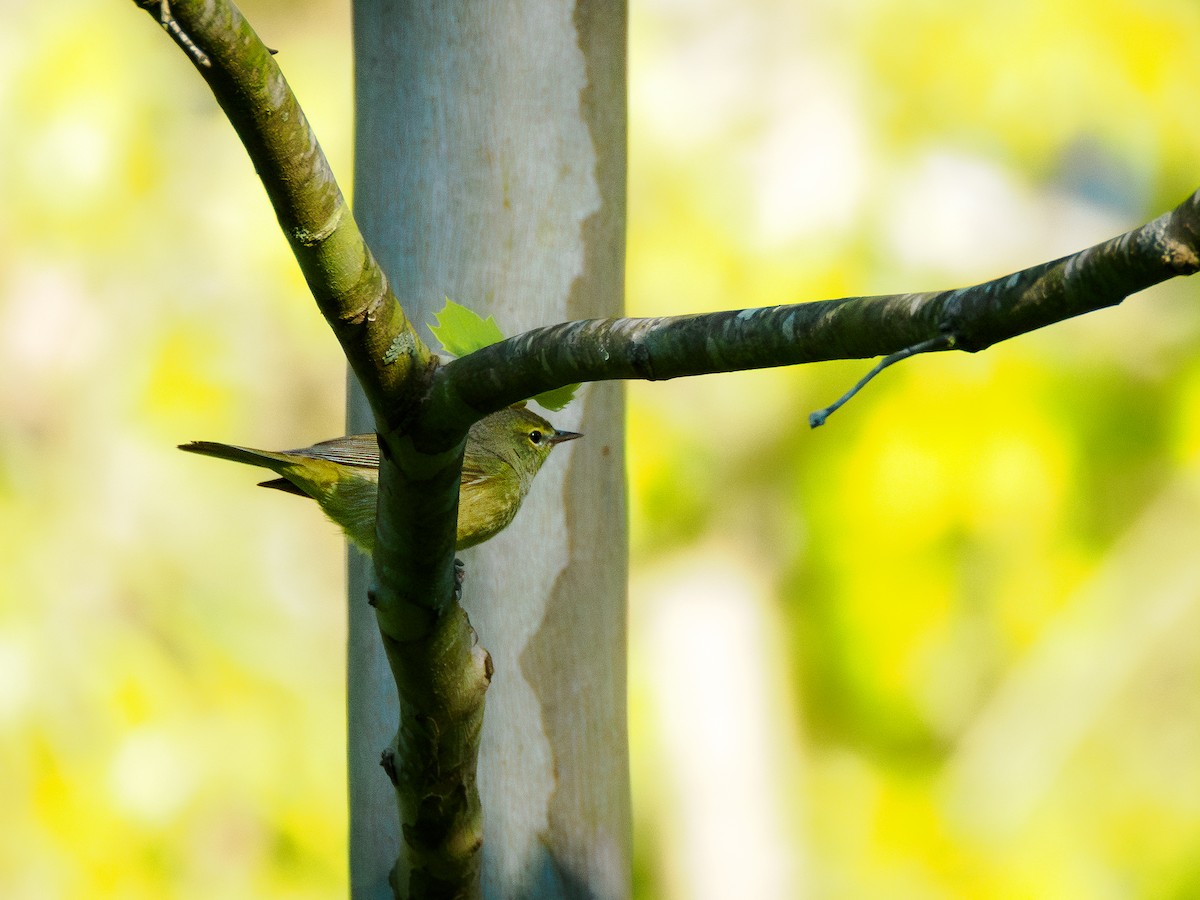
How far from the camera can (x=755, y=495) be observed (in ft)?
13.0

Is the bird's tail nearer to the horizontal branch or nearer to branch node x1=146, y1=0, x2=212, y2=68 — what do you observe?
the horizontal branch

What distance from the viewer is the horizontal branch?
2.30ft

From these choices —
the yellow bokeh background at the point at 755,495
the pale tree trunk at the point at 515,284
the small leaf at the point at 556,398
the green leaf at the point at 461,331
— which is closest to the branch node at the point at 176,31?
the green leaf at the point at 461,331

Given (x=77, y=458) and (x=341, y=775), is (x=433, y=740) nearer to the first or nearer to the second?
(x=341, y=775)

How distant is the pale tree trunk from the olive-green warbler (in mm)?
47

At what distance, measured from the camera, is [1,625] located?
4191 mm

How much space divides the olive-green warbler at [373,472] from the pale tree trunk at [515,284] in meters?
0.05

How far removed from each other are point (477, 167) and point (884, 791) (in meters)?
2.91

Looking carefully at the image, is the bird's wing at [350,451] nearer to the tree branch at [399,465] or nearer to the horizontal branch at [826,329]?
the tree branch at [399,465]

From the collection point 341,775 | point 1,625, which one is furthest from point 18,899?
point 341,775

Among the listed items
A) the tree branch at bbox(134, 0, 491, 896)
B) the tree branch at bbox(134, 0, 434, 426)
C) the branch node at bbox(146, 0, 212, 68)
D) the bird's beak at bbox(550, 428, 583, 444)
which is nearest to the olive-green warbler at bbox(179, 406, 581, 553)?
the bird's beak at bbox(550, 428, 583, 444)

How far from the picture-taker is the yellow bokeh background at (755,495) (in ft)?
12.0

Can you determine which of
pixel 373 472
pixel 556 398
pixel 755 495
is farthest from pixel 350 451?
pixel 755 495

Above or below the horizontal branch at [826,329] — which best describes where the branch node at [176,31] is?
above
